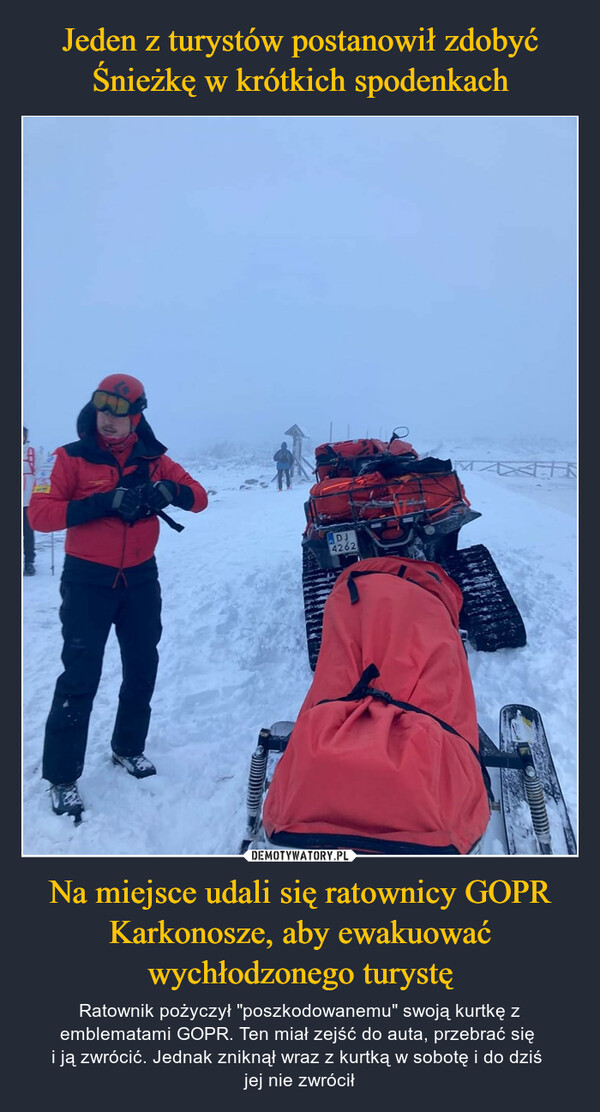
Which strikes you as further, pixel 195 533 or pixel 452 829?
pixel 195 533

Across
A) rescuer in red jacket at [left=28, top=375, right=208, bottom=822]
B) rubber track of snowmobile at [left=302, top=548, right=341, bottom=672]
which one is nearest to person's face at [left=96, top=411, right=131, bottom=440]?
rescuer in red jacket at [left=28, top=375, right=208, bottom=822]

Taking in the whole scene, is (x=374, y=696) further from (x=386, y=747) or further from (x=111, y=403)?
(x=111, y=403)

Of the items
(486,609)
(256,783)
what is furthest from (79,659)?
(486,609)

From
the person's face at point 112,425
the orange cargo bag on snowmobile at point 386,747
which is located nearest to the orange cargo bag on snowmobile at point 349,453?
the person's face at point 112,425

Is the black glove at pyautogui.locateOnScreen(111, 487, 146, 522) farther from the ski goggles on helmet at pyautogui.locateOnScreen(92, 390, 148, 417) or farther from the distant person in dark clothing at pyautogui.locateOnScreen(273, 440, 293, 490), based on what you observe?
the distant person in dark clothing at pyautogui.locateOnScreen(273, 440, 293, 490)

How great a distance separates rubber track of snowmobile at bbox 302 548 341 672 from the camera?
15.0 feet

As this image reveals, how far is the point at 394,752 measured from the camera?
6.34ft

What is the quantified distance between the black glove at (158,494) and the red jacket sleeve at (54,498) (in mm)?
345

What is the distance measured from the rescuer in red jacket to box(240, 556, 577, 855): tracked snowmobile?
93 centimetres

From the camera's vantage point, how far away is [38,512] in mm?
2695

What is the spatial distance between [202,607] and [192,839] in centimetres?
314

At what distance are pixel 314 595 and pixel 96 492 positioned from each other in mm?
2645

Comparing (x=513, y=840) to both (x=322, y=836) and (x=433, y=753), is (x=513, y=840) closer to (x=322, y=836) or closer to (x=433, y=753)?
(x=433, y=753)

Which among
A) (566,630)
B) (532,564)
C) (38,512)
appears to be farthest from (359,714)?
(532,564)
